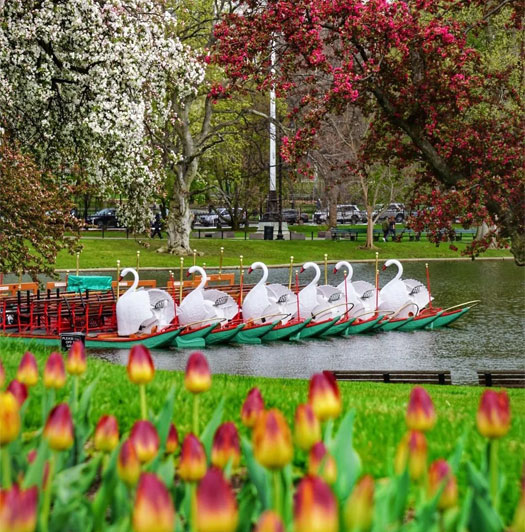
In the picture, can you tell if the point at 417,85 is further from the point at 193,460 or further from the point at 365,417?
the point at 193,460

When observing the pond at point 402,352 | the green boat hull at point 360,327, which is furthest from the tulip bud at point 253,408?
the green boat hull at point 360,327

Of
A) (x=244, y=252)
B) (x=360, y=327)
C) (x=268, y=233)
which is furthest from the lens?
(x=268, y=233)

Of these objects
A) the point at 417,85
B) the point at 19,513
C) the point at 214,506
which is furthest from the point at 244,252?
the point at 214,506

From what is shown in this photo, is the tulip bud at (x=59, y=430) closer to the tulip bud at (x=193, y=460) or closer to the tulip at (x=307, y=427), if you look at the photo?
the tulip bud at (x=193, y=460)

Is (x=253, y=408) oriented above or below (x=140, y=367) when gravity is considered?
below

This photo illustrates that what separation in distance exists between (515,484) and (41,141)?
17872 mm

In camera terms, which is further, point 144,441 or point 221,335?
point 221,335

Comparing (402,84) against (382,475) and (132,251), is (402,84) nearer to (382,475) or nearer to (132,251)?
(382,475)

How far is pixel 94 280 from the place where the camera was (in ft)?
80.5

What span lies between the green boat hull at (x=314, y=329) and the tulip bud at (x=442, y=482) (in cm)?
2311

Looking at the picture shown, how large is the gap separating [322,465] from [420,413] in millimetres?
461

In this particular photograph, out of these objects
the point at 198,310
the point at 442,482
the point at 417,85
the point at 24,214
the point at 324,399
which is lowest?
the point at 198,310

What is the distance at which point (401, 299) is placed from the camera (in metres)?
28.8

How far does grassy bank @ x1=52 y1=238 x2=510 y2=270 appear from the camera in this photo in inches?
1780
